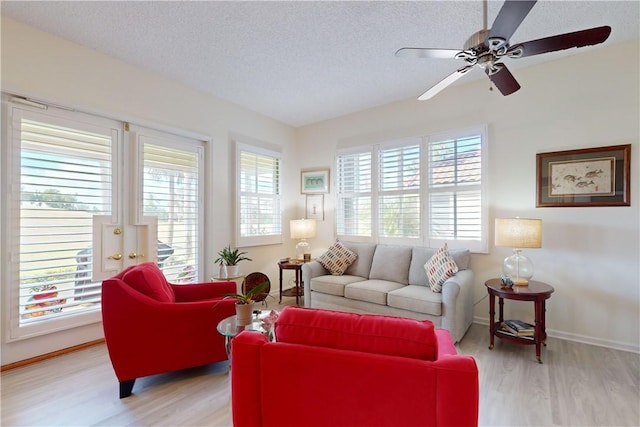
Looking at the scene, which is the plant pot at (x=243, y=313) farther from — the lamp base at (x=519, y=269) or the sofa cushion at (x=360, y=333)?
the lamp base at (x=519, y=269)

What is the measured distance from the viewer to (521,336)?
8.99ft

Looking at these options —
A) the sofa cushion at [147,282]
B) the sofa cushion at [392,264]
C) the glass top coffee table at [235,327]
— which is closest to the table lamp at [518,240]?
the sofa cushion at [392,264]

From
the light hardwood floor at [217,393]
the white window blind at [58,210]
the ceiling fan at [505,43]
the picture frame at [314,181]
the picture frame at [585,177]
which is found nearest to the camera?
the ceiling fan at [505,43]

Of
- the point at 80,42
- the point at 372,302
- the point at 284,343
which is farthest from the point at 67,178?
the point at 372,302

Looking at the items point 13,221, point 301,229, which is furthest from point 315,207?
point 13,221

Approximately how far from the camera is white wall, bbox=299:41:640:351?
280 centimetres

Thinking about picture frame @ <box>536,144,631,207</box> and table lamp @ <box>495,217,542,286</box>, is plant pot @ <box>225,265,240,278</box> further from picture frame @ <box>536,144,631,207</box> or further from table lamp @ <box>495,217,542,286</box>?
picture frame @ <box>536,144,631,207</box>

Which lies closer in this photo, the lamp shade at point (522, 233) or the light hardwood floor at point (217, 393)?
the light hardwood floor at point (217, 393)

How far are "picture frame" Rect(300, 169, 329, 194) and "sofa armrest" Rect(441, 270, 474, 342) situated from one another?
2494 millimetres

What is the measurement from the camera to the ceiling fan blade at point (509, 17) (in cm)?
137

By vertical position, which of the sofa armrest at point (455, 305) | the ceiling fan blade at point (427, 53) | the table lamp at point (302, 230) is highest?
the ceiling fan blade at point (427, 53)

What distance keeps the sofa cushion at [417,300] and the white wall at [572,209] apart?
2.95ft

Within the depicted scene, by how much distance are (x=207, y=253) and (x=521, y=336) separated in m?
3.53

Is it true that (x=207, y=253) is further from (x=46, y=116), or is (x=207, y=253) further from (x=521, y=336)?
(x=521, y=336)
